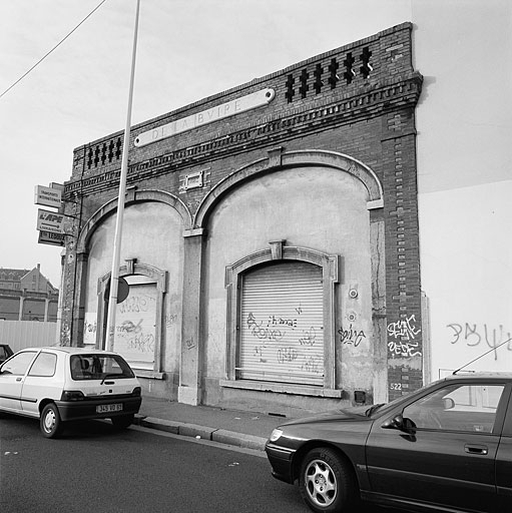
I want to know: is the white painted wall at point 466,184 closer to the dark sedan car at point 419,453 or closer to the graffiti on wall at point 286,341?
the graffiti on wall at point 286,341

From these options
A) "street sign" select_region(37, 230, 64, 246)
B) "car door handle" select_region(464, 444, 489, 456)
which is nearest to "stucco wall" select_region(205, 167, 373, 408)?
"car door handle" select_region(464, 444, 489, 456)

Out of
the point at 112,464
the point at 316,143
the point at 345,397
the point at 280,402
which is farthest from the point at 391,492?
the point at 316,143

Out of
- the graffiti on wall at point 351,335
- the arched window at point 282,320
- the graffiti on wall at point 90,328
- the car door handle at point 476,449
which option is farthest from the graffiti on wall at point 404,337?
the graffiti on wall at point 90,328

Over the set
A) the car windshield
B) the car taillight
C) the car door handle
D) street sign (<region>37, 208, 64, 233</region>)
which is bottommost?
the car taillight

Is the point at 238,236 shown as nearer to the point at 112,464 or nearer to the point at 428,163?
the point at 428,163

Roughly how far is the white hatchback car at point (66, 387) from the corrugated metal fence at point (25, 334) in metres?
15.7

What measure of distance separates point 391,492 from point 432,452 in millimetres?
567

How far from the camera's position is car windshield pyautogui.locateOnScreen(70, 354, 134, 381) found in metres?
8.64

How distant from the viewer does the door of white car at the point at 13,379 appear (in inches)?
359

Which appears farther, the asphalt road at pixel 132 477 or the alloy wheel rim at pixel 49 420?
the alloy wheel rim at pixel 49 420

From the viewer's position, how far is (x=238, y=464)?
690 centimetres

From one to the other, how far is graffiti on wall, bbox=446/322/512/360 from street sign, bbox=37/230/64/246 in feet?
39.8

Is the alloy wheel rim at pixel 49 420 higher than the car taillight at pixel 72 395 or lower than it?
lower

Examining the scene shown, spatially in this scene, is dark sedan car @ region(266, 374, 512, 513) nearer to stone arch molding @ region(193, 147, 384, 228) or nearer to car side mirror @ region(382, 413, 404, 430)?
car side mirror @ region(382, 413, 404, 430)
